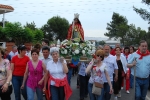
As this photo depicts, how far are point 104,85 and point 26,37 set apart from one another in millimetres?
15784

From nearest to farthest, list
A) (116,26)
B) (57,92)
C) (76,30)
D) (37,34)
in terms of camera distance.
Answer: (57,92) < (76,30) < (37,34) < (116,26)

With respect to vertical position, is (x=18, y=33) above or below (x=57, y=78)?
above

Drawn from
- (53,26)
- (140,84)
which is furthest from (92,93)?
(53,26)

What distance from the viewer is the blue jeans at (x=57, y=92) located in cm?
643

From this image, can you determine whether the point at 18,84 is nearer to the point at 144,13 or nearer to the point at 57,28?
the point at 144,13

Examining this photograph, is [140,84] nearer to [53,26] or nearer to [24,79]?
[24,79]

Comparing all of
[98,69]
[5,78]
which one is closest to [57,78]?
[98,69]

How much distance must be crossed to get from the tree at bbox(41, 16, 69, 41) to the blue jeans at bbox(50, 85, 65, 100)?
43.9 meters

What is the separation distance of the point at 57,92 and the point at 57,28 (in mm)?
44650

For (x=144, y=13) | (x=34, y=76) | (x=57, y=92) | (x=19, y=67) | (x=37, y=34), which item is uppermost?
(x=144, y=13)

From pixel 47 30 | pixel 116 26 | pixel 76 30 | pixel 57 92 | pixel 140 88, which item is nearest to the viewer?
pixel 57 92

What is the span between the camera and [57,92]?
6492 mm

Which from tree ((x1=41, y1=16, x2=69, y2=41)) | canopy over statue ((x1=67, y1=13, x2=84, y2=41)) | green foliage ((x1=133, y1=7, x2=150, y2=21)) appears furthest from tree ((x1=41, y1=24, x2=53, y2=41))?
canopy over statue ((x1=67, y1=13, x2=84, y2=41))

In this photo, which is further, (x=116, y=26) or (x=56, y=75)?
(x=116, y=26)
